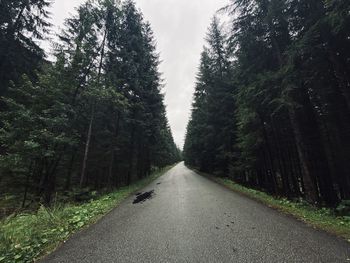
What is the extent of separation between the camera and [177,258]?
144 inches

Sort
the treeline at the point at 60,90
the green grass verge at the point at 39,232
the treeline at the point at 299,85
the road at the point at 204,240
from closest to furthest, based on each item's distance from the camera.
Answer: the road at the point at 204,240, the green grass verge at the point at 39,232, the treeline at the point at 299,85, the treeline at the point at 60,90

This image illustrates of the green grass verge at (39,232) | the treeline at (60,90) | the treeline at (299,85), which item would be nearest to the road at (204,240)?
the green grass verge at (39,232)

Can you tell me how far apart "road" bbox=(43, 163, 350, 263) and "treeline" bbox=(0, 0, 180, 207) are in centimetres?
688

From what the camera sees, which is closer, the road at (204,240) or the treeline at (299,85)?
the road at (204,240)

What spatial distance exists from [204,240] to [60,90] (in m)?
11.2

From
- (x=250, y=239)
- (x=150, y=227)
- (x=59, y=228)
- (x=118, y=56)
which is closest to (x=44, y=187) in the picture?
(x=59, y=228)

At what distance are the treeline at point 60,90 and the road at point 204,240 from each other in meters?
6.88

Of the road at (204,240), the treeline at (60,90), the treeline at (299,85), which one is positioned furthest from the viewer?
the treeline at (60,90)

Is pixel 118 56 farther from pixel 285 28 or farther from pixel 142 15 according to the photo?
pixel 285 28

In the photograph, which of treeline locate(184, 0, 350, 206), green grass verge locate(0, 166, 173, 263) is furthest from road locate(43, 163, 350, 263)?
treeline locate(184, 0, 350, 206)

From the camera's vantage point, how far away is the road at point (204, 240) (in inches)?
144

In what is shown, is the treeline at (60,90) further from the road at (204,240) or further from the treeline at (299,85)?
the treeline at (299,85)

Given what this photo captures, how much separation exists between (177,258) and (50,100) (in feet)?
37.7

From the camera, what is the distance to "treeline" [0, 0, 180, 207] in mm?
10289
